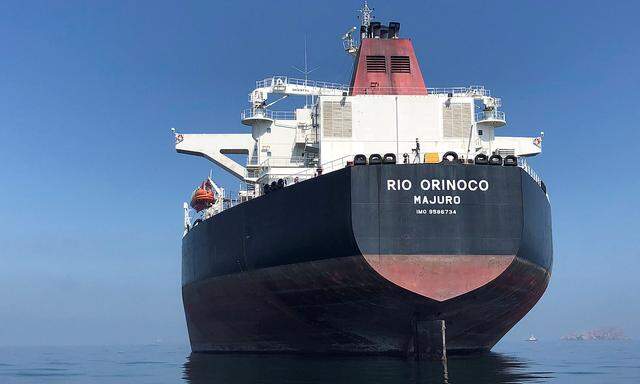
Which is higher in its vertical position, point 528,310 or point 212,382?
point 528,310

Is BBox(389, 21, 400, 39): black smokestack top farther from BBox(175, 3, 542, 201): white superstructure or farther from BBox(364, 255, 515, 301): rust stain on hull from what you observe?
BBox(364, 255, 515, 301): rust stain on hull

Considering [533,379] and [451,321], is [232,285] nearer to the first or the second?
[451,321]

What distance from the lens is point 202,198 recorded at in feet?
105

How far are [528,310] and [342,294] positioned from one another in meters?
7.22

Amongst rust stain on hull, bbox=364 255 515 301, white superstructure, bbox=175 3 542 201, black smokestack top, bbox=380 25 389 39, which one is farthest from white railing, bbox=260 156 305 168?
rust stain on hull, bbox=364 255 515 301

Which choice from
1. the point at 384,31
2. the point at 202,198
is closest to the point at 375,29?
the point at 384,31

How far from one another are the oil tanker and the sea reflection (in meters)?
0.97

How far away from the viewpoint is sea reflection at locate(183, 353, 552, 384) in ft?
55.5

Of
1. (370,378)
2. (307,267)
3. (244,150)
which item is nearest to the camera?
(370,378)

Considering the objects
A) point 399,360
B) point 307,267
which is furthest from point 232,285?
point 399,360

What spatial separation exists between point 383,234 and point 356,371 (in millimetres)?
3771

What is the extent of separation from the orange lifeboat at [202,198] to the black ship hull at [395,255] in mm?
8369

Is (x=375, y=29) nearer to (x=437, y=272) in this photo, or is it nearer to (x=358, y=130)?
(x=358, y=130)

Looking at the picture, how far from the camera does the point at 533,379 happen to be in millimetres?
18141
